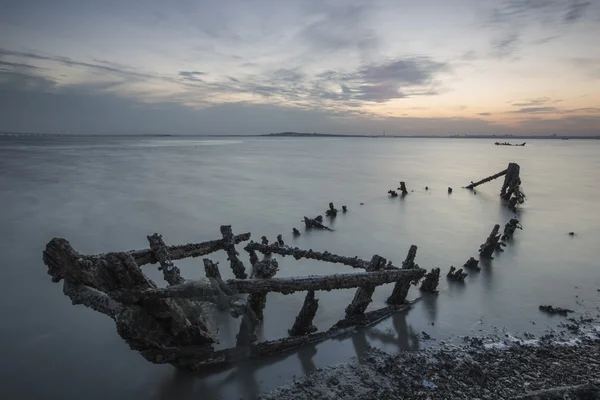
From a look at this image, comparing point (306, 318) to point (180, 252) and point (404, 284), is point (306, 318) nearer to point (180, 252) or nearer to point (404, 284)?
point (404, 284)

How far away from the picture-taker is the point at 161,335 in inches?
217

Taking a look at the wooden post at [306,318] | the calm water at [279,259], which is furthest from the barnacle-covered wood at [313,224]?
the wooden post at [306,318]

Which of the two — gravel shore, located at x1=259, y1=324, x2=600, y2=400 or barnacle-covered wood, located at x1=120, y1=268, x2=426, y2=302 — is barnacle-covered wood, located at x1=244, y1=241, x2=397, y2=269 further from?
gravel shore, located at x1=259, y1=324, x2=600, y2=400

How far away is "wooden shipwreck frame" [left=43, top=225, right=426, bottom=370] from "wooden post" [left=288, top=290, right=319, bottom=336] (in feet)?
0.07

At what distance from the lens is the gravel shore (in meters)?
5.75

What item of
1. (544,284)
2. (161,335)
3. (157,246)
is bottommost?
(544,284)

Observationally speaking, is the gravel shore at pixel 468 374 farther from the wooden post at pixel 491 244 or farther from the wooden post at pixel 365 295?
the wooden post at pixel 491 244

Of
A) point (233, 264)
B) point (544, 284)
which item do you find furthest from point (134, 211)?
point (544, 284)

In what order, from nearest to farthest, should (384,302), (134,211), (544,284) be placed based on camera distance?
(384,302), (544,284), (134,211)

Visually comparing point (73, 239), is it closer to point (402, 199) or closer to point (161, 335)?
point (161, 335)

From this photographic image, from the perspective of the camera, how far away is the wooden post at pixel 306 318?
7496 mm

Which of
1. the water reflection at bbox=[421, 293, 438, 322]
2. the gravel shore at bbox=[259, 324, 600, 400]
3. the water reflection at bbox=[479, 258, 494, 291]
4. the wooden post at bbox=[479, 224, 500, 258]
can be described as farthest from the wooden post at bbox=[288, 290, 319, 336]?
the wooden post at bbox=[479, 224, 500, 258]

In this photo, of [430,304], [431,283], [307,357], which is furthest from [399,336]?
[431,283]

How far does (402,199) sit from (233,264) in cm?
1995
